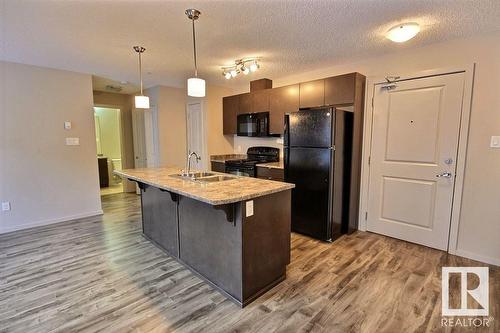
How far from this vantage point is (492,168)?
101 inches

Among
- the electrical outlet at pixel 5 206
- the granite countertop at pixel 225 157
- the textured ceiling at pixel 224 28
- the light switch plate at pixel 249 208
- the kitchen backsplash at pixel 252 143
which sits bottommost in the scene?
the electrical outlet at pixel 5 206

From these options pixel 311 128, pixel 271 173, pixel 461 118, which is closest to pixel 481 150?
pixel 461 118

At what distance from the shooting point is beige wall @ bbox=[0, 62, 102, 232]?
349 cm

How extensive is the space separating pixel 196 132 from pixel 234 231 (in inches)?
141

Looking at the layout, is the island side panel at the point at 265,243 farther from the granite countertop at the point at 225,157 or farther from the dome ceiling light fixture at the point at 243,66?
the granite countertop at the point at 225,157

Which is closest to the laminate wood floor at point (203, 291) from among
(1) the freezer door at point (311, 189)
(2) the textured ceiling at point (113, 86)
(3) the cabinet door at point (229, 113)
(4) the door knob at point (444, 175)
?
(1) the freezer door at point (311, 189)

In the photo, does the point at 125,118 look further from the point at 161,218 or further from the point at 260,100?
the point at 161,218

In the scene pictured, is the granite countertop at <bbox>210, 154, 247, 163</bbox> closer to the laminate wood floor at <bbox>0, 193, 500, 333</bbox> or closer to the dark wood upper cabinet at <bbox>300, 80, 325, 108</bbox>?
the dark wood upper cabinet at <bbox>300, 80, 325, 108</bbox>

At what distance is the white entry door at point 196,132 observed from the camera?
16.7 feet

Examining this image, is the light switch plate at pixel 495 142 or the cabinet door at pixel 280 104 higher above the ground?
the cabinet door at pixel 280 104

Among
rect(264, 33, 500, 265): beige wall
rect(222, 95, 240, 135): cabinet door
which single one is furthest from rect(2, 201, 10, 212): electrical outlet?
rect(264, 33, 500, 265): beige wall

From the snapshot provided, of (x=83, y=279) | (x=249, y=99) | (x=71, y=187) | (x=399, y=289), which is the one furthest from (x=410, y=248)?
(x=71, y=187)

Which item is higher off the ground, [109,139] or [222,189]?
[109,139]

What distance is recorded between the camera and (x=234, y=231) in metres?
1.96
